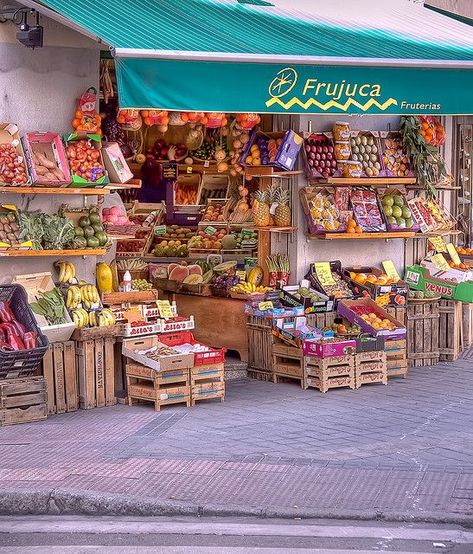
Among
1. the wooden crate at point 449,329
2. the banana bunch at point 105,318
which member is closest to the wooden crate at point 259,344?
the banana bunch at point 105,318

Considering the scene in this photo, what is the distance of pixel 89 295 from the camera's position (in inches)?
464

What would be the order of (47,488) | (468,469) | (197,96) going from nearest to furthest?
(47,488), (468,469), (197,96)

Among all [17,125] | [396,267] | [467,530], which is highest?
[17,125]

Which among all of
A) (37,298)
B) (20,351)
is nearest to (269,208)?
(37,298)

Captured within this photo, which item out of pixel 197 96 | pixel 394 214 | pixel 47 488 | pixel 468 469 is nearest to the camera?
pixel 47 488

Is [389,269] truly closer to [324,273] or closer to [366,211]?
[366,211]

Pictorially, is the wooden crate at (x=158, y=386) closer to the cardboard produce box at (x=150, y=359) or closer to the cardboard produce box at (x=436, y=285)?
the cardboard produce box at (x=150, y=359)

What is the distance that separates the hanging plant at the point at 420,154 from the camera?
14.1 metres

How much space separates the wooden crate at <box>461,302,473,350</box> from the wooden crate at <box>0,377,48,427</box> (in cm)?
605

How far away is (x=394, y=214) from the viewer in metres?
14.1

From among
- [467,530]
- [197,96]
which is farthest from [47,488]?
[197,96]

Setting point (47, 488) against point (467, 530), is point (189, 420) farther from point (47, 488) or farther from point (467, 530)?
point (467, 530)

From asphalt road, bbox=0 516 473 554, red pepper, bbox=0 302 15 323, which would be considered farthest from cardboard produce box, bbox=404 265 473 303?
asphalt road, bbox=0 516 473 554

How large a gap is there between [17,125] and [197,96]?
198 centimetres
